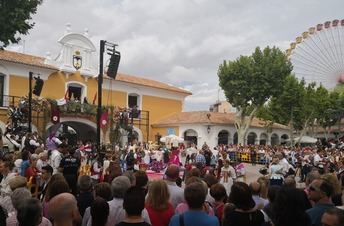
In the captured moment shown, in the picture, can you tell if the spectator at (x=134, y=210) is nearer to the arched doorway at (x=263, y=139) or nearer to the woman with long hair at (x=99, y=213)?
the woman with long hair at (x=99, y=213)

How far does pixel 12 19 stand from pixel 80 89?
2008cm

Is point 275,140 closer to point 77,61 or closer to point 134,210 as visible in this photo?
point 77,61

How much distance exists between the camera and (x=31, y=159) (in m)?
8.80

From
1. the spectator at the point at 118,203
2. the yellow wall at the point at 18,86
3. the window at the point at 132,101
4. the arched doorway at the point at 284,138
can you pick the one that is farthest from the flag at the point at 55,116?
the arched doorway at the point at 284,138

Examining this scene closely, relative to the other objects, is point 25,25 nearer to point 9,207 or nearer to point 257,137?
point 9,207

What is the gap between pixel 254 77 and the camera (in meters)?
33.9

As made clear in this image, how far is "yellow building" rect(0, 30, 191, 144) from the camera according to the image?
27000 millimetres

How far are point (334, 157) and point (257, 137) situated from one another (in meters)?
20.1

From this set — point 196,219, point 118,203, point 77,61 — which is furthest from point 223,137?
point 196,219

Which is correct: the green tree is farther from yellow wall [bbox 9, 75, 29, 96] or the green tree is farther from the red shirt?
the red shirt

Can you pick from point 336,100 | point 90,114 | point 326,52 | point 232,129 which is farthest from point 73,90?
point 336,100

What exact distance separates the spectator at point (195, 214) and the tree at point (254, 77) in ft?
99.9

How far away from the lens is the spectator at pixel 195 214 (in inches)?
149

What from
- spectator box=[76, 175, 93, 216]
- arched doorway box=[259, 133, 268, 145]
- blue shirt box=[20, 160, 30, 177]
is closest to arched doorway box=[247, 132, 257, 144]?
arched doorway box=[259, 133, 268, 145]
